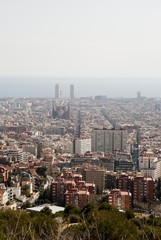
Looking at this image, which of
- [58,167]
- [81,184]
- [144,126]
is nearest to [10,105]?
[144,126]

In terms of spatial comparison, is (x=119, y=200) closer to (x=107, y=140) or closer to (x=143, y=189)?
(x=143, y=189)

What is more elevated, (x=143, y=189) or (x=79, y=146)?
(x=143, y=189)

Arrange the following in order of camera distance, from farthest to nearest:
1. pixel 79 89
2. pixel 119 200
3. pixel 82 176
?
pixel 79 89
pixel 82 176
pixel 119 200

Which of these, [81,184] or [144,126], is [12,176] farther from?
[144,126]

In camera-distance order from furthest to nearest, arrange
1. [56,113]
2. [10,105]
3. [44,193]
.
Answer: [10,105], [56,113], [44,193]

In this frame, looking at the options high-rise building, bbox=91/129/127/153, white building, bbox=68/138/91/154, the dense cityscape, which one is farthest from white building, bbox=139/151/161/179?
white building, bbox=68/138/91/154

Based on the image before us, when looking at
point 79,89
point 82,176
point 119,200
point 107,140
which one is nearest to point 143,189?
point 119,200

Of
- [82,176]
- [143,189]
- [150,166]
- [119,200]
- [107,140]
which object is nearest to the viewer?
[119,200]

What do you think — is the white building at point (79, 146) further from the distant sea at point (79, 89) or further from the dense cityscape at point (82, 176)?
the distant sea at point (79, 89)

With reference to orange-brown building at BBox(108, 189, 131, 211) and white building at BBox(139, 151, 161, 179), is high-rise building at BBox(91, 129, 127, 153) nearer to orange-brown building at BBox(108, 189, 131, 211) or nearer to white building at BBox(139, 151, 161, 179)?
white building at BBox(139, 151, 161, 179)
